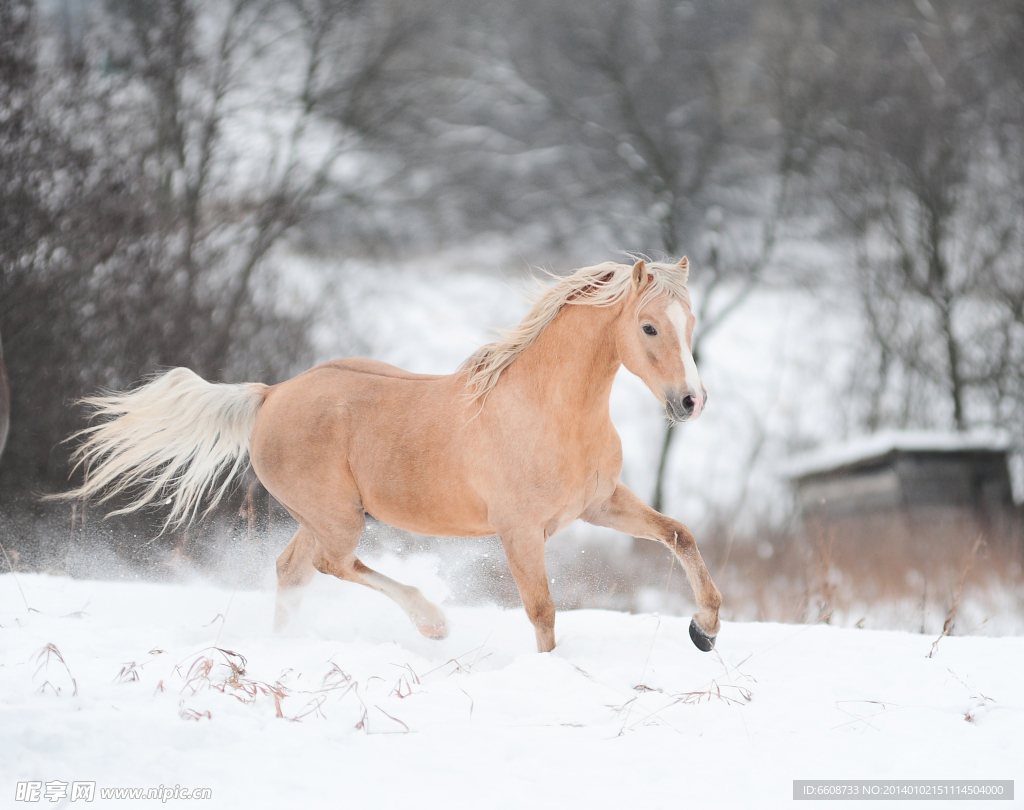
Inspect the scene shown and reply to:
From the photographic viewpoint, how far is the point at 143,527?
22.0 feet

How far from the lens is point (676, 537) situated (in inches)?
136

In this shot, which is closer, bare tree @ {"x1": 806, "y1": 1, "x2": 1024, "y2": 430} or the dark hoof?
the dark hoof

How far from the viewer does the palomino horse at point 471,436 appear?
325 cm

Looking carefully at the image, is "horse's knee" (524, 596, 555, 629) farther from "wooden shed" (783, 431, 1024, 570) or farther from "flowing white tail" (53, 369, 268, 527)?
"wooden shed" (783, 431, 1024, 570)

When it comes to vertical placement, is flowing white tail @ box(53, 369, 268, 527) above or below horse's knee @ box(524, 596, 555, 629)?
above

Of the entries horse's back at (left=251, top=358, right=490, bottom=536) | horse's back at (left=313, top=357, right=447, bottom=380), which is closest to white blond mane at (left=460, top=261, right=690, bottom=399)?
horse's back at (left=251, top=358, right=490, bottom=536)

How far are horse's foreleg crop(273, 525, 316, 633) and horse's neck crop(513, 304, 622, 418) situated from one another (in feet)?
5.12

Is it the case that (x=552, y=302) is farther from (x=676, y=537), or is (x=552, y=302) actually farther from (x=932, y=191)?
(x=932, y=191)

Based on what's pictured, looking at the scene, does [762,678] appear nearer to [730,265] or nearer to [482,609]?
[482,609]

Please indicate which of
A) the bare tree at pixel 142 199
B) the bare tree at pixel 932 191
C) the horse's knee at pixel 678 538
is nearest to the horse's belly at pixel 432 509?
the horse's knee at pixel 678 538

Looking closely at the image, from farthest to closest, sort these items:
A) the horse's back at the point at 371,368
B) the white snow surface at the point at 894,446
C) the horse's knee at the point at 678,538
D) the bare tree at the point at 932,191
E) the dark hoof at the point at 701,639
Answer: the bare tree at the point at 932,191
the white snow surface at the point at 894,446
the horse's back at the point at 371,368
the horse's knee at the point at 678,538
the dark hoof at the point at 701,639

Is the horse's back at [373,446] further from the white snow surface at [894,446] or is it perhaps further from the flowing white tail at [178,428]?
the white snow surface at [894,446]

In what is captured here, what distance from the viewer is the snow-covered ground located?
1.93 m

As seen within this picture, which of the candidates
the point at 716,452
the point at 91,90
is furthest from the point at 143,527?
the point at 716,452
